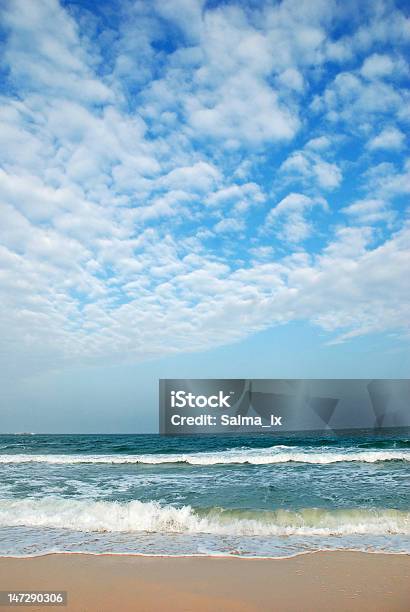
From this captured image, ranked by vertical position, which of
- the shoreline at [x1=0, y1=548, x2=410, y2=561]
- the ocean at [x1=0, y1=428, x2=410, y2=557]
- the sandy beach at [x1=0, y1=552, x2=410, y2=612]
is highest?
the sandy beach at [x1=0, y1=552, x2=410, y2=612]

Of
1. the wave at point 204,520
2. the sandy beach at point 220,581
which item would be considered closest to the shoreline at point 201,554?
the sandy beach at point 220,581

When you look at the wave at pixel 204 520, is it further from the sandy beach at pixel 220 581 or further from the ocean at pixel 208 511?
the sandy beach at pixel 220 581

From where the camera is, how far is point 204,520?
312 inches

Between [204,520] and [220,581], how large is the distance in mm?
2955

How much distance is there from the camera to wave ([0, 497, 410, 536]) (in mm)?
7422

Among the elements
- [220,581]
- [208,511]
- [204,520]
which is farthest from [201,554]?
[208,511]

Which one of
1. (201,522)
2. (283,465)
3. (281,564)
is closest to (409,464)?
(283,465)

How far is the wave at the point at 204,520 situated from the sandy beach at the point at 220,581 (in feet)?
5.14

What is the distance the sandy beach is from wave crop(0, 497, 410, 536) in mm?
1566

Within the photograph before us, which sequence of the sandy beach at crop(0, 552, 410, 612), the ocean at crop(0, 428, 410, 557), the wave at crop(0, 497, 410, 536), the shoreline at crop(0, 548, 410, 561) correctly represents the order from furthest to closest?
the wave at crop(0, 497, 410, 536) < the ocean at crop(0, 428, 410, 557) < the shoreline at crop(0, 548, 410, 561) < the sandy beach at crop(0, 552, 410, 612)

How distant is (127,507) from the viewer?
28.3 ft

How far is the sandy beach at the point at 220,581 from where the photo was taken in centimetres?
449

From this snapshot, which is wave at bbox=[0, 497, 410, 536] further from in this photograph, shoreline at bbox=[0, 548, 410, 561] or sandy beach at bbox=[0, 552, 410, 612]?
sandy beach at bbox=[0, 552, 410, 612]

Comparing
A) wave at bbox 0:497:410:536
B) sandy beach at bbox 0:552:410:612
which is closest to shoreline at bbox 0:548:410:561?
sandy beach at bbox 0:552:410:612
